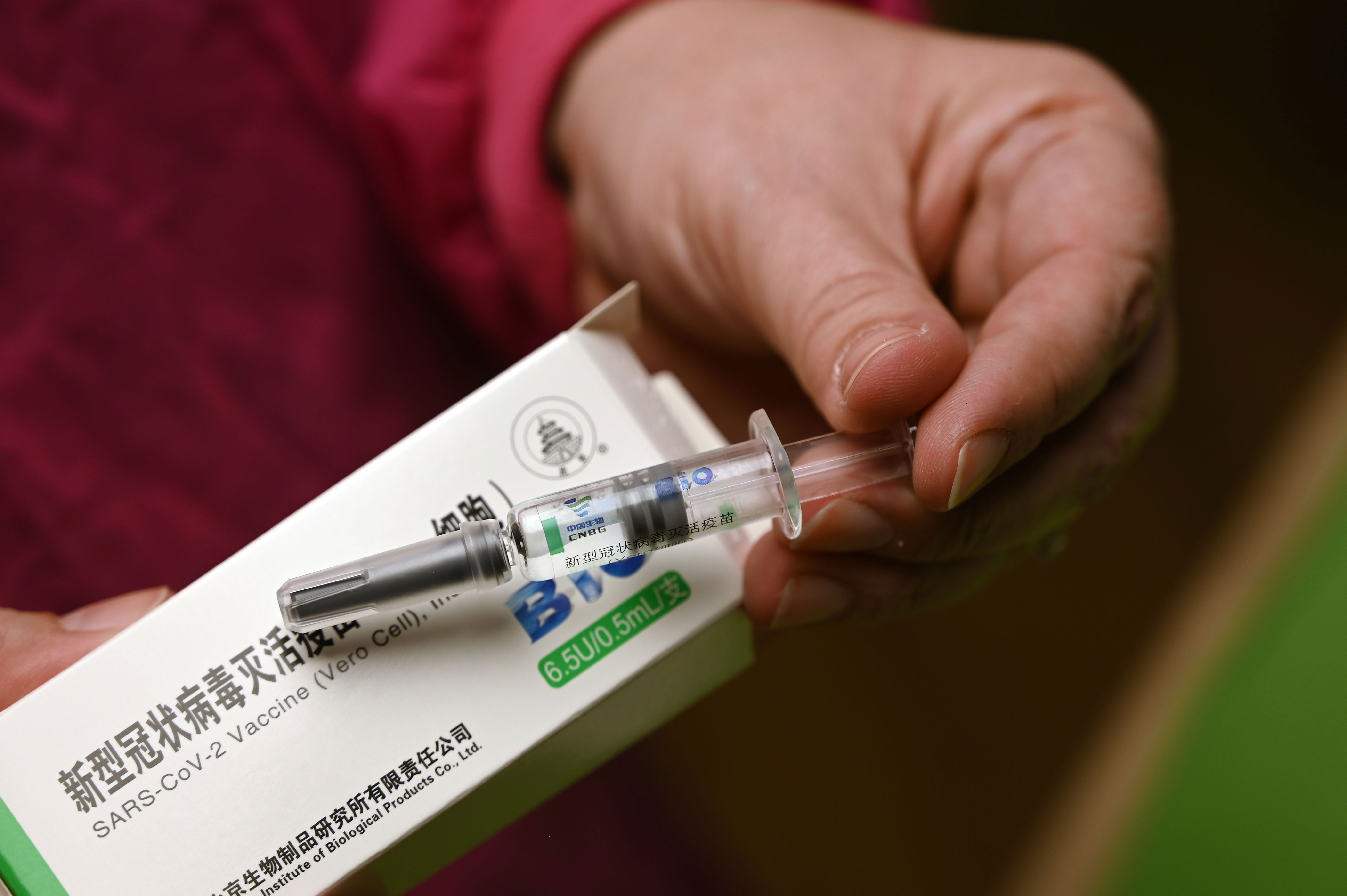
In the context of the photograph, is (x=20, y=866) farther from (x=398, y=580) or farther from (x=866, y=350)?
(x=866, y=350)

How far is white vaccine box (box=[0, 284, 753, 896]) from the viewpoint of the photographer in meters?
0.47

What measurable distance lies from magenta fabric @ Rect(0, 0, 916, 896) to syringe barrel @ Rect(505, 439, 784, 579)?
18.6 inches

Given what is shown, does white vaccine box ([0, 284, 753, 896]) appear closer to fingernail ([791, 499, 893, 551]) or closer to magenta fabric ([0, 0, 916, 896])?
fingernail ([791, 499, 893, 551])

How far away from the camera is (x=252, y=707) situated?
1.57 feet

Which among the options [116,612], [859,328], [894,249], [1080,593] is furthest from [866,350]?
[1080,593]

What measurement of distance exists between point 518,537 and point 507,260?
0.55 metres

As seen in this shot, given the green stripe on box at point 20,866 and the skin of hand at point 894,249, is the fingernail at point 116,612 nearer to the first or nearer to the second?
the green stripe on box at point 20,866

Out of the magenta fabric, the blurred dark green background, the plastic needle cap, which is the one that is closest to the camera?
the plastic needle cap

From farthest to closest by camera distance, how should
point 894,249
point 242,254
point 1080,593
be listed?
point 1080,593 < point 242,254 < point 894,249

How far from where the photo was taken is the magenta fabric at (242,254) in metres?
0.74

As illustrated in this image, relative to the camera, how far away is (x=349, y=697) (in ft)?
1.59

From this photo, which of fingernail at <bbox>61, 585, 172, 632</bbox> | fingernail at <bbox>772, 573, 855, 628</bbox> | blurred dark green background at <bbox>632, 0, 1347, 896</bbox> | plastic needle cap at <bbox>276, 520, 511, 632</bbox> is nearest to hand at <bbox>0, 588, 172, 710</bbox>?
fingernail at <bbox>61, 585, 172, 632</bbox>

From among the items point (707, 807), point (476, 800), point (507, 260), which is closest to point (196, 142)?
point (507, 260)

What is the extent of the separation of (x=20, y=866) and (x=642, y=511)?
1.44 feet
